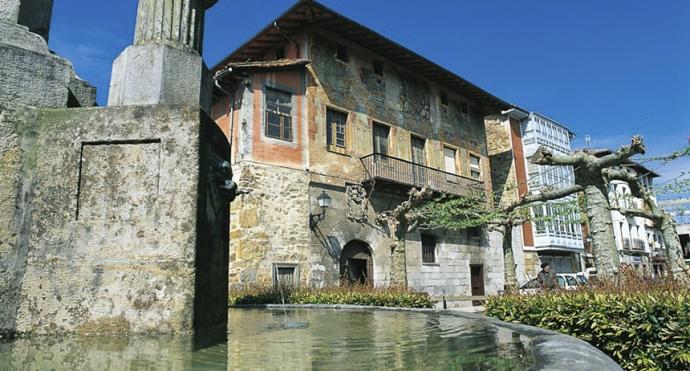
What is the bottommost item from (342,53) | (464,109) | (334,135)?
(334,135)

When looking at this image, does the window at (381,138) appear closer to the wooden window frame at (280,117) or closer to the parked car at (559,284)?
the wooden window frame at (280,117)

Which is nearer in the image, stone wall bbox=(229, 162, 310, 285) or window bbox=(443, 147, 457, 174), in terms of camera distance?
stone wall bbox=(229, 162, 310, 285)

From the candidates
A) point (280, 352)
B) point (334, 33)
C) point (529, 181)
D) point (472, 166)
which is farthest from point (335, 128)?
point (280, 352)

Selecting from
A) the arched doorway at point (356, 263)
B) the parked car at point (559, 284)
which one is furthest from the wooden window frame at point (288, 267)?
the parked car at point (559, 284)

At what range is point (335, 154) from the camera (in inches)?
671

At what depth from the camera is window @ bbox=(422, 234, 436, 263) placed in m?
19.4

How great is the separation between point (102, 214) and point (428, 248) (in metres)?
17.8

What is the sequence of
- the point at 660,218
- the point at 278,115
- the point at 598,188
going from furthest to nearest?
the point at 278,115, the point at 660,218, the point at 598,188

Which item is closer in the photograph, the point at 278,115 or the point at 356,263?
the point at 278,115

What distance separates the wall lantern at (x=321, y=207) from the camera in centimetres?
1496

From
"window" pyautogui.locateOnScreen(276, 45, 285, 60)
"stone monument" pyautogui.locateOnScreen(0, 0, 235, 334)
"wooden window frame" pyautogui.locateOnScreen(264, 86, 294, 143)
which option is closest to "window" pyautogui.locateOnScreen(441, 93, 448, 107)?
"window" pyautogui.locateOnScreen(276, 45, 285, 60)

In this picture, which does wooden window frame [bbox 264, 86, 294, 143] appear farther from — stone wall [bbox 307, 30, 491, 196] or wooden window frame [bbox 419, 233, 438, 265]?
wooden window frame [bbox 419, 233, 438, 265]

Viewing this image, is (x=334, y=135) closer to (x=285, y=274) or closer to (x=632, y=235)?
(x=285, y=274)

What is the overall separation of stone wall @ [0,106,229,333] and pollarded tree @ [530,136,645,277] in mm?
8937
